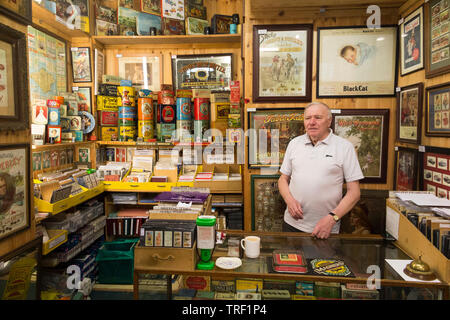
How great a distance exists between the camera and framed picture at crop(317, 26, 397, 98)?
3035 millimetres

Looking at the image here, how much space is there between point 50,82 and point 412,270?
3.79m

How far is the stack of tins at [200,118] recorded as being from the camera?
3704 millimetres

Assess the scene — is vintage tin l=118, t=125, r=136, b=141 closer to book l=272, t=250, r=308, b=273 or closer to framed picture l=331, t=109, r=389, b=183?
framed picture l=331, t=109, r=389, b=183

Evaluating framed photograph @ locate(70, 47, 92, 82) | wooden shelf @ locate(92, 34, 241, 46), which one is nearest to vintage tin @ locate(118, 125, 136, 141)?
framed photograph @ locate(70, 47, 92, 82)

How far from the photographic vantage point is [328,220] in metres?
2.02

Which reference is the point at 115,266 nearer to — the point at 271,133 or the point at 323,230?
the point at 271,133

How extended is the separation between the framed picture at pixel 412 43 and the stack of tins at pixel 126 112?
2.98 m

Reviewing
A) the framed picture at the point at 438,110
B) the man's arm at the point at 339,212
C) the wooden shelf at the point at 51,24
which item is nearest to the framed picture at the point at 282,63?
the framed picture at the point at 438,110

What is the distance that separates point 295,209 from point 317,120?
2.34 feet

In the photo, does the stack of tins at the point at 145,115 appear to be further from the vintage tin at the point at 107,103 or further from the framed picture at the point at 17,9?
the framed picture at the point at 17,9

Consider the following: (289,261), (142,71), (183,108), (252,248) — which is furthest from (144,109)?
(289,261)

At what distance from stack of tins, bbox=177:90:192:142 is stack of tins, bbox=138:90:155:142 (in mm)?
378
